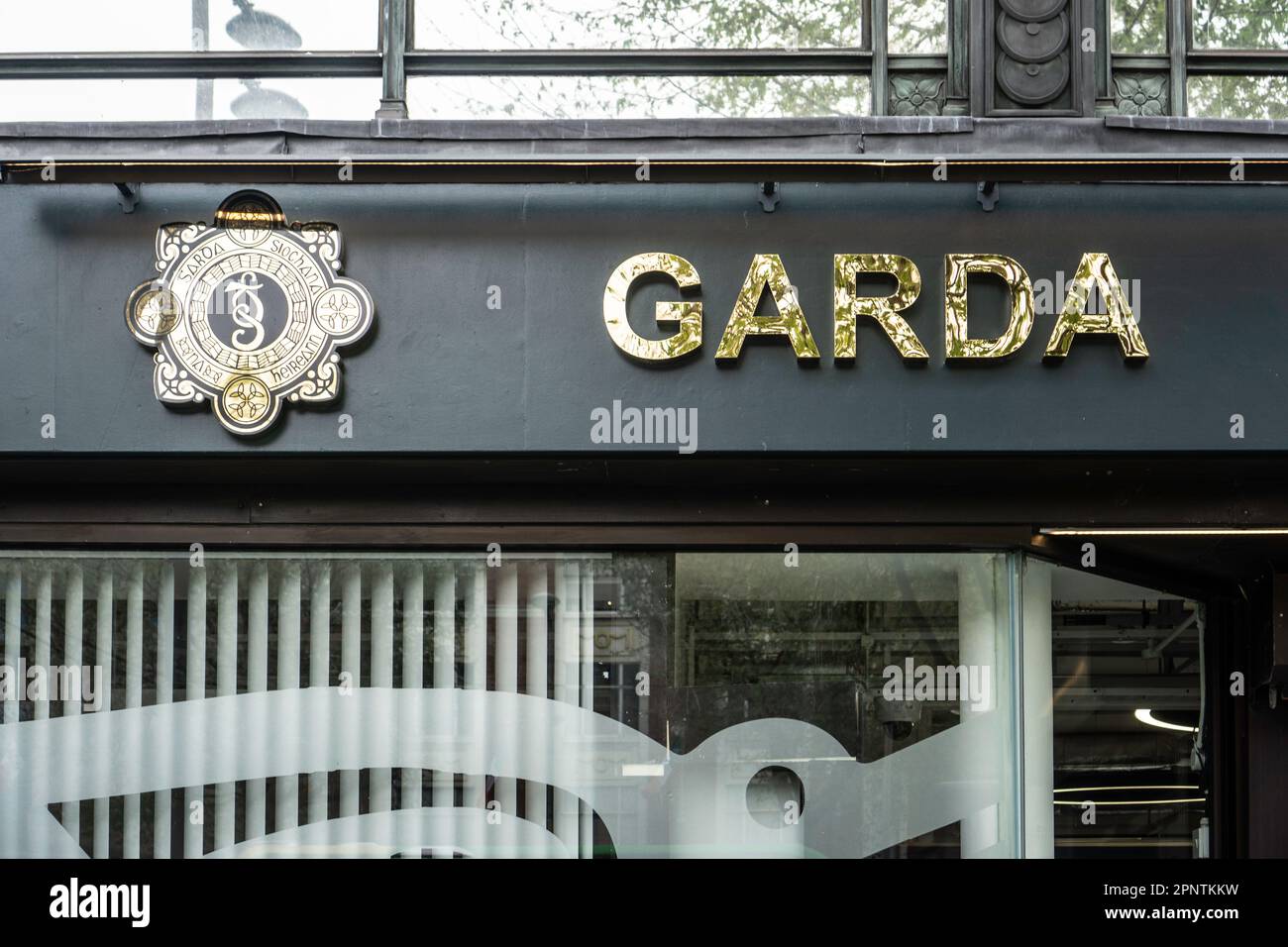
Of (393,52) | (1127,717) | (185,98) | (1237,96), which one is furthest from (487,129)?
(1127,717)

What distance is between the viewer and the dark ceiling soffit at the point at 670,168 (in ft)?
18.0

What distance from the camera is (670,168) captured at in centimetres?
555

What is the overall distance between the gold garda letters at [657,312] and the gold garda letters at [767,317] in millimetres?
156

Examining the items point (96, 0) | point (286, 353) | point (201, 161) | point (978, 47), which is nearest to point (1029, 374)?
point (978, 47)

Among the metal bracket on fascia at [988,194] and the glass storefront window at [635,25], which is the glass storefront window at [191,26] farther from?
the metal bracket on fascia at [988,194]

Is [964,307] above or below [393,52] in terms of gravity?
below

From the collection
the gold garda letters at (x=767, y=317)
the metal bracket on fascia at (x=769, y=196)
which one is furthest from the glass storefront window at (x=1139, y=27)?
the gold garda letters at (x=767, y=317)

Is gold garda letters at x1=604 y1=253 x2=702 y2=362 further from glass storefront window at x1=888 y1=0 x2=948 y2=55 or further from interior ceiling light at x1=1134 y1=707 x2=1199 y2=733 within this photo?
interior ceiling light at x1=1134 y1=707 x2=1199 y2=733

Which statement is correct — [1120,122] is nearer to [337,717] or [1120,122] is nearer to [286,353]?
[286,353]

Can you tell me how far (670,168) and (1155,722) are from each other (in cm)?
404

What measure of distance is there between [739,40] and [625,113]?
0.68 metres

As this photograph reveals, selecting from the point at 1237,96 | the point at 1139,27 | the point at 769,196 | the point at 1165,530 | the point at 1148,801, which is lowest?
the point at 1148,801

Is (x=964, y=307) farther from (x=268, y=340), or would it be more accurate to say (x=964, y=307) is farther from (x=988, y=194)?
(x=268, y=340)

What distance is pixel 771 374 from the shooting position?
5652mm
